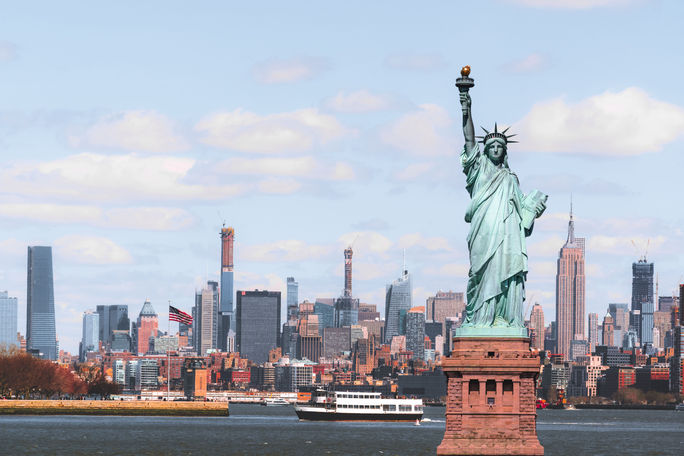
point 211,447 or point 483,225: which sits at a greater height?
point 483,225

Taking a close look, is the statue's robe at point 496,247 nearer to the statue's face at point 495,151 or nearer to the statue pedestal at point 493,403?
the statue's face at point 495,151

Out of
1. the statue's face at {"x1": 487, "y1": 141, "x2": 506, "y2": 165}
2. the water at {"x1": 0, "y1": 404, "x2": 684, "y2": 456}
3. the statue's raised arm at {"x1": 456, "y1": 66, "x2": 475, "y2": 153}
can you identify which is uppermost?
the statue's raised arm at {"x1": 456, "y1": 66, "x2": 475, "y2": 153}

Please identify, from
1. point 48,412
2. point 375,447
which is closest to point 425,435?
point 375,447

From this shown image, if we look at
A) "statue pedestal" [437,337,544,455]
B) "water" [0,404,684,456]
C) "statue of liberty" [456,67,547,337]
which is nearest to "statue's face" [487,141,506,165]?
"statue of liberty" [456,67,547,337]

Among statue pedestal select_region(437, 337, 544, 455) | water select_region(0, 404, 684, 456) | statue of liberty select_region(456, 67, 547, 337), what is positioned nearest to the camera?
statue pedestal select_region(437, 337, 544, 455)

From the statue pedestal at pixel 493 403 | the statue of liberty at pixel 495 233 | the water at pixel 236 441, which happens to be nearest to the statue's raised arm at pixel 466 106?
the statue of liberty at pixel 495 233

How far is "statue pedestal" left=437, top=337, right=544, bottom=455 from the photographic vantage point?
2279 inches

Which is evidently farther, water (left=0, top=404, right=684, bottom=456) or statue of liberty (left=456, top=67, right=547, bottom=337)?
water (left=0, top=404, right=684, bottom=456)

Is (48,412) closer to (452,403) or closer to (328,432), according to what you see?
(328,432)

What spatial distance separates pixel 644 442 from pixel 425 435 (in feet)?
67.7

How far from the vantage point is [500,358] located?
58.0 metres

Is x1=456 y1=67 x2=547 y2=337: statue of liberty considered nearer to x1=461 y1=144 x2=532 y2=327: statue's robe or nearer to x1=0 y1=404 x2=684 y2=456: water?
x1=461 y1=144 x2=532 y2=327: statue's robe

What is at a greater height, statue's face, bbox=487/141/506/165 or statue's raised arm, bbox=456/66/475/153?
statue's raised arm, bbox=456/66/475/153

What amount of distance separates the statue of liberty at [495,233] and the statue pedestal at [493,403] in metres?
1.48
